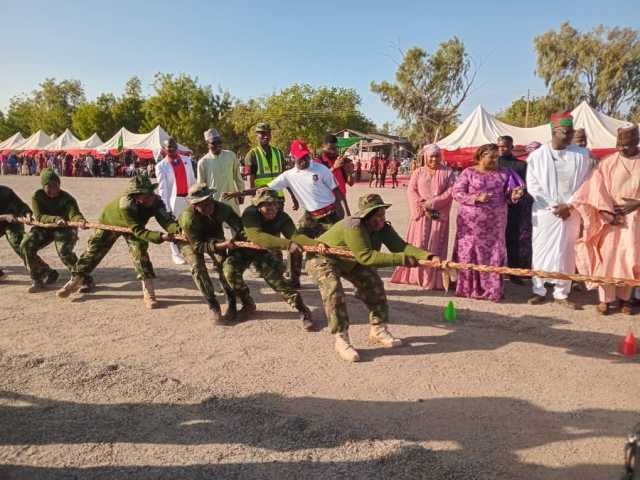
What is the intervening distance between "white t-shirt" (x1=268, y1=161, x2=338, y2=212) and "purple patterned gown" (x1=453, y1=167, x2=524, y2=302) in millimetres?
1536

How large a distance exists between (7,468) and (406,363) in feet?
9.05

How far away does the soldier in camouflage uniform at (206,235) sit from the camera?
15.4 feet

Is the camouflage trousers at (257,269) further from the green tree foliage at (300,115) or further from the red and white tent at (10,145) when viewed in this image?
the red and white tent at (10,145)

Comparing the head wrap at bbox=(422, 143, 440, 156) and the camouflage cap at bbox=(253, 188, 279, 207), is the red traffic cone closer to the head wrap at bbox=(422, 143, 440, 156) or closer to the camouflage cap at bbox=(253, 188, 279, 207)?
the head wrap at bbox=(422, 143, 440, 156)

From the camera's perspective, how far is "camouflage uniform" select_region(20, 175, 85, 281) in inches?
230

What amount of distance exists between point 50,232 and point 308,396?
4512mm

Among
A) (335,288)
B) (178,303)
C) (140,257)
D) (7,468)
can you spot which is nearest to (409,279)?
(335,288)

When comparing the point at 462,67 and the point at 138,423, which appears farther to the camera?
the point at 462,67

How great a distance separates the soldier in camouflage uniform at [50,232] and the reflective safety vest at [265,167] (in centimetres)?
228

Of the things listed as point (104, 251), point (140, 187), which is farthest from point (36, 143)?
point (140, 187)

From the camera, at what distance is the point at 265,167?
6.31 meters

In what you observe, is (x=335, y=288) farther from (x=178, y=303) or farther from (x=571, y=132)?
(x=571, y=132)

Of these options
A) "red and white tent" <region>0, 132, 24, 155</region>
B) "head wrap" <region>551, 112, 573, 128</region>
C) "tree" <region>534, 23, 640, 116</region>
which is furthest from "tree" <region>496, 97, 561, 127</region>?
"red and white tent" <region>0, 132, 24, 155</region>

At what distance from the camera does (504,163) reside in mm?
6285
